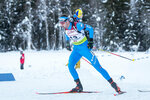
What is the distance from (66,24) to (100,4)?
104 ft

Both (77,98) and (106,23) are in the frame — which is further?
(106,23)

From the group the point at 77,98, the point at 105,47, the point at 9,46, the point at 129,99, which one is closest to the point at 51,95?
the point at 77,98

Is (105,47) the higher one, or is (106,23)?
(106,23)

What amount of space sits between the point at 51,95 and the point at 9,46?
31250 millimetres

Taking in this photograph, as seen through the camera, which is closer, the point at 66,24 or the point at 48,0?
the point at 66,24

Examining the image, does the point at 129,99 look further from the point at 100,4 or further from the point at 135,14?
the point at 135,14

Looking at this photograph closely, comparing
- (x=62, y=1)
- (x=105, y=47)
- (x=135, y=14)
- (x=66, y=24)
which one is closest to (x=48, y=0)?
(x=62, y=1)

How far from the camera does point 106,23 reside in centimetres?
3547

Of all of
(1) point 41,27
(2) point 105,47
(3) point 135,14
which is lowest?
(2) point 105,47

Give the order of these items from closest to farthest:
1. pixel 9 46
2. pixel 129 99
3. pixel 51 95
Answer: pixel 129 99 → pixel 51 95 → pixel 9 46

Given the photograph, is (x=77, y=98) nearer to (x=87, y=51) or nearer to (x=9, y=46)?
(x=87, y=51)

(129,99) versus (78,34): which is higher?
(78,34)

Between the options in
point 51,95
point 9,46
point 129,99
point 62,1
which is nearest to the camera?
point 129,99

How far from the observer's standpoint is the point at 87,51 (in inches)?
201
